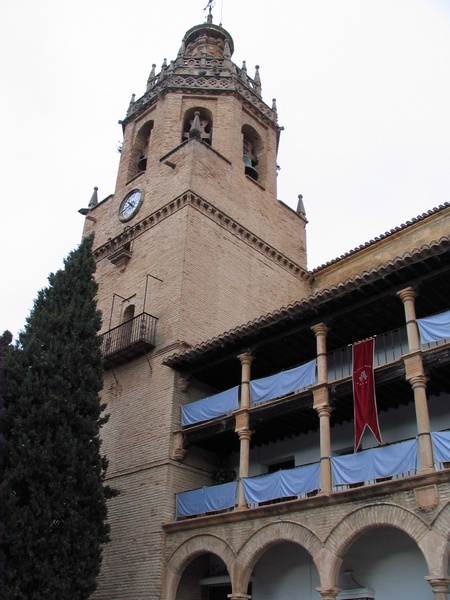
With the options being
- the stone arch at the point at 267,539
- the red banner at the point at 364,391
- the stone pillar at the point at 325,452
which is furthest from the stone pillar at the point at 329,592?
the red banner at the point at 364,391

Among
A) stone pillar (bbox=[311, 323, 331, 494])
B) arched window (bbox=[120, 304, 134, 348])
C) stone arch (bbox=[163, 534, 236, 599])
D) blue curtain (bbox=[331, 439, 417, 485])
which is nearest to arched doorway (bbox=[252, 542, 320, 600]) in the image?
stone arch (bbox=[163, 534, 236, 599])

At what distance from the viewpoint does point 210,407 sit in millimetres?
15594

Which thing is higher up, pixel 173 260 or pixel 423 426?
pixel 173 260

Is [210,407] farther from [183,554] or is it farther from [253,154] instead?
[253,154]

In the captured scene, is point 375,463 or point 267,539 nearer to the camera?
point 375,463

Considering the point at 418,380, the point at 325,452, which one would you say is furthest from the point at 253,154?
the point at 418,380

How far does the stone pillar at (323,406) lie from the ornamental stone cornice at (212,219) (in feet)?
22.7

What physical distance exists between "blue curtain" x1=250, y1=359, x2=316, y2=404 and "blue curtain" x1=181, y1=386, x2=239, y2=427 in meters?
0.52

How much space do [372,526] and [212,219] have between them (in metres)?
10.8

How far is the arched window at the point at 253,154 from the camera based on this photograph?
2341 centimetres

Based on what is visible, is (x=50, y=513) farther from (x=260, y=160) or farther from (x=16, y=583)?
(x=260, y=160)

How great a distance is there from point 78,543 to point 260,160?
15.0 meters

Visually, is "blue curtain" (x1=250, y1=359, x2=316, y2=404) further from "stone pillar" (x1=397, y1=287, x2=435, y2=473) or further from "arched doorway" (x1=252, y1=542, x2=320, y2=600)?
"arched doorway" (x1=252, y1=542, x2=320, y2=600)

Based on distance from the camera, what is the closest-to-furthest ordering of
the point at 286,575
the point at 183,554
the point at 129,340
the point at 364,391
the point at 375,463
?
1. the point at 375,463
2. the point at 364,391
3. the point at 183,554
4. the point at 286,575
5. the point at 129,340
